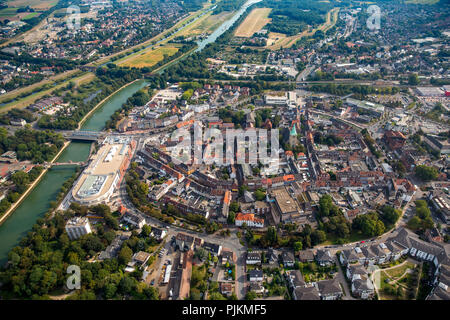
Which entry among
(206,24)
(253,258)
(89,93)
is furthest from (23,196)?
(206,24)

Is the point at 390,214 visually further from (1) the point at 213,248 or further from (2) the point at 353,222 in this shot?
(1) the point at 213,248

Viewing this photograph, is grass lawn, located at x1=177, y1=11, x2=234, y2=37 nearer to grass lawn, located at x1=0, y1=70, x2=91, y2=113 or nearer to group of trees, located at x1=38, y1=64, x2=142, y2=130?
group of trees, located at x1=38, y1=64, x2=142, y2=130

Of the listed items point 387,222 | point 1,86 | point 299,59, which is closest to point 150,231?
point 387,222

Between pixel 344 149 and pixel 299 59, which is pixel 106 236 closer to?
pixel 344 149

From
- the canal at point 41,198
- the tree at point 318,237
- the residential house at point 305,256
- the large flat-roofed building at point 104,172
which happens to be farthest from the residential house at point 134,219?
the tree at point 318,237

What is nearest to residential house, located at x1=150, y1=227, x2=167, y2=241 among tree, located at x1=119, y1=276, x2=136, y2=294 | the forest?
tree, located at x1=119, y1=276, x2=136, y2=294
